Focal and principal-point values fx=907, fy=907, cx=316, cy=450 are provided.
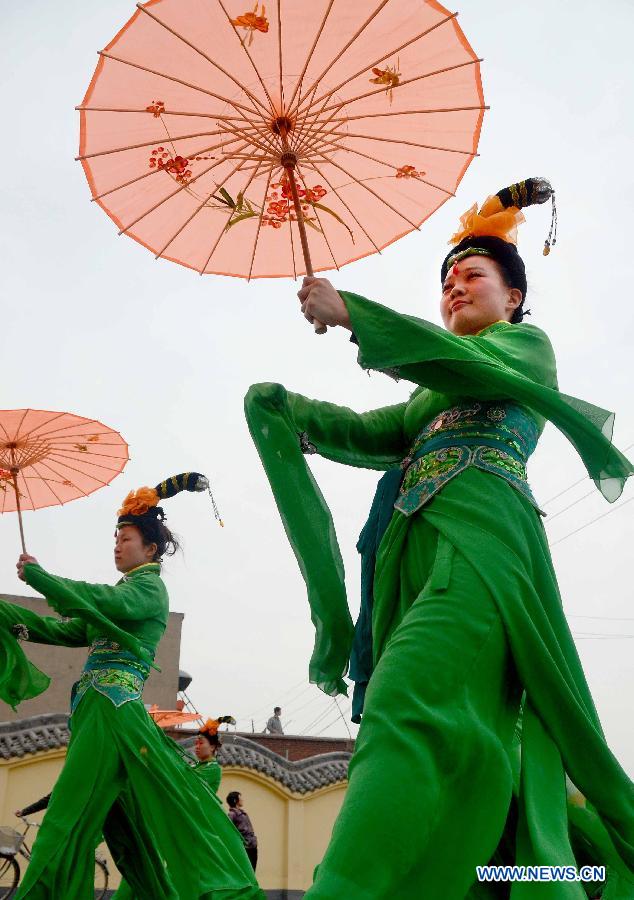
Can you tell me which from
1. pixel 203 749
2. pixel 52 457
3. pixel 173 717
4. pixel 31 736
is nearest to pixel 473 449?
pixel 52 457

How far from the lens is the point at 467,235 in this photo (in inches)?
110

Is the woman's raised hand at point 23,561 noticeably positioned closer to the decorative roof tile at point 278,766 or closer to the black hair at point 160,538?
the black hair at point 160,538

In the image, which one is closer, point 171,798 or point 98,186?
point 98,186

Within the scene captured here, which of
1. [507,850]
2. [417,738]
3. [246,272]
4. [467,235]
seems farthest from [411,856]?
[246,272]

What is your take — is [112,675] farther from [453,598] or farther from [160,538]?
[453,598]

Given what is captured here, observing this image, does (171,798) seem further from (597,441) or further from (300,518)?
(597,441)

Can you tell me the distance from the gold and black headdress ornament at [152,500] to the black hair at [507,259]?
2.76 metres

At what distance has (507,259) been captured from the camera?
271 cm

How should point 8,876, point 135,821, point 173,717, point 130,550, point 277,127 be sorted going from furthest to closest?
point 173,717 → point 8,876 → point 130,550 → point 135,821 → point 277,127

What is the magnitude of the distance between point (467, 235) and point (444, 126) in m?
0.86

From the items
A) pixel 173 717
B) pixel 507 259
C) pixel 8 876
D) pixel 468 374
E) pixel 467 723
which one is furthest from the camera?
pixel 173 717

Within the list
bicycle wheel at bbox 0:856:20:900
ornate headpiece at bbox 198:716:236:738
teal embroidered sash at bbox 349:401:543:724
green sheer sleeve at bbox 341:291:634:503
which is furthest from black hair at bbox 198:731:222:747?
green sheer sleeve at bbox 341:291:634:503

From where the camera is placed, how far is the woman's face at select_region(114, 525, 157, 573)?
479 centimetres

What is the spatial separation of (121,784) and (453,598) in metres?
2.68
